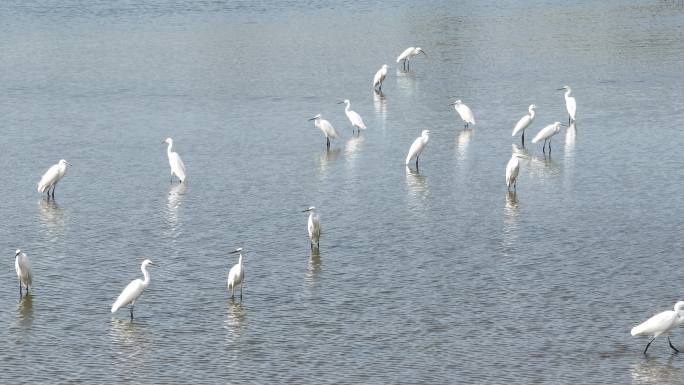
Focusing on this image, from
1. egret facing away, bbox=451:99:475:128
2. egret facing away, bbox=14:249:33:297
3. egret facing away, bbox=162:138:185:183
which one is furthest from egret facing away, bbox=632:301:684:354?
egret facing away, bbox=451:99:475:128

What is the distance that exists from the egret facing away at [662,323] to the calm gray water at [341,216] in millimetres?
418

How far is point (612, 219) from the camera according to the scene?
28.5 meters

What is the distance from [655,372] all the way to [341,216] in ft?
35.7

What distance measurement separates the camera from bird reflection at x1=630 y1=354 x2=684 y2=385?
1902cm

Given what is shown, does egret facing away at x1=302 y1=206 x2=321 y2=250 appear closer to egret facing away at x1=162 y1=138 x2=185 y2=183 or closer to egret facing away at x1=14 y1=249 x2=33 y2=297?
egret facing away at x1=14 y1=249 x2=33 y2=297

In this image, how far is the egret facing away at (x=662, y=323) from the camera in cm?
1978

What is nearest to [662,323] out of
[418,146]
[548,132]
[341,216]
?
[341,216]

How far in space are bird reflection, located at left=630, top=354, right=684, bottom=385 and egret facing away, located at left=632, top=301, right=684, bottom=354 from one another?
1.32 feet

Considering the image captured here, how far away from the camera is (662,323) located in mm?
19766

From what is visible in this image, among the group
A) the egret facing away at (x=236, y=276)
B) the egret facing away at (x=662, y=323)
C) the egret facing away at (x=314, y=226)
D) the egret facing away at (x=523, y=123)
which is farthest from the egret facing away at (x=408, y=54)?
the egret facing away at (x=662, y=323)

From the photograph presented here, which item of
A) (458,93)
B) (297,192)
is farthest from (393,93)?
(297,192)

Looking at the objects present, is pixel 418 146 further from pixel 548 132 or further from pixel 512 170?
pixel 548 132

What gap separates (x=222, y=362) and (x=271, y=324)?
1835 millimetres

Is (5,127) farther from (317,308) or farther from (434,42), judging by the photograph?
(434,42)
